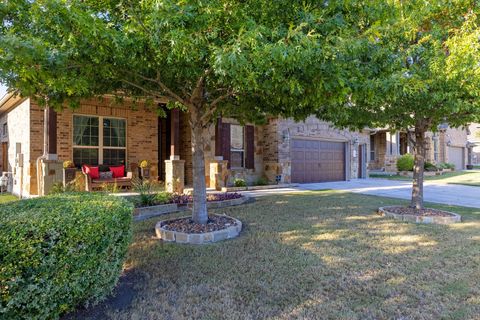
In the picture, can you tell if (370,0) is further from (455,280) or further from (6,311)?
(6,311)

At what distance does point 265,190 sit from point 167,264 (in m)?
7.33

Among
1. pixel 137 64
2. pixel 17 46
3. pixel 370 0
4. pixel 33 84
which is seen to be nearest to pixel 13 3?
pixel 17 46

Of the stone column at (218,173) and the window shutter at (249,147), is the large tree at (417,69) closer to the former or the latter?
the stone column at (218,173)

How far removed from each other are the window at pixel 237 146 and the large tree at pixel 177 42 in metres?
7.62

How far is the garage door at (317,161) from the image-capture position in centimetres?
1334

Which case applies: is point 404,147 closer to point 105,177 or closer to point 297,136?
point 297,136

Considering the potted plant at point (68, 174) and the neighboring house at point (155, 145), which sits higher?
the neighboring house at point (155, 145)

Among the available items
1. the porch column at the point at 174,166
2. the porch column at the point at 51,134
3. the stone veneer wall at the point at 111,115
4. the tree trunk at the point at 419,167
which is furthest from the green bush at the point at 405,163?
the porch column at the point at 51,134

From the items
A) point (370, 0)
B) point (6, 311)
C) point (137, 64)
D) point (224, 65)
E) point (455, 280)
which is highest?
point (370, 0)

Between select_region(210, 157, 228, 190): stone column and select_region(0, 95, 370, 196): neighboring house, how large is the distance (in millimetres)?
36

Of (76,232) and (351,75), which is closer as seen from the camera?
(76,232)

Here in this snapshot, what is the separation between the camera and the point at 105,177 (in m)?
9.44

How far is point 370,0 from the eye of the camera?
385cm

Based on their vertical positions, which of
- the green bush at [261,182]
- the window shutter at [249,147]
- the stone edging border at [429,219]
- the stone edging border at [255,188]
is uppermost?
the window shutter at [249,147]
